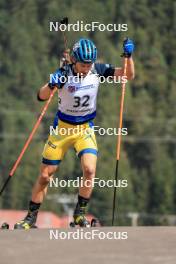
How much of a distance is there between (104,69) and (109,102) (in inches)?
4712

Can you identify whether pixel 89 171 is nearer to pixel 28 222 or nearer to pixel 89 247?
pixel 28 222

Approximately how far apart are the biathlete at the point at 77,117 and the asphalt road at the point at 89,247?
191 centimetres

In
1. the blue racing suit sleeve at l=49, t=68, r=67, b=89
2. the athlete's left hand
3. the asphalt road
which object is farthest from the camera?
the athlete's left hand

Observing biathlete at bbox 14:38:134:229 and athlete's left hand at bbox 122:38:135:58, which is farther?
athlete's left hand at bbox 122:38:135:58

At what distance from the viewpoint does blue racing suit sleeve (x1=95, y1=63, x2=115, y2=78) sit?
13852 millimetres

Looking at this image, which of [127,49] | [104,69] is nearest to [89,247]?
[104,69]

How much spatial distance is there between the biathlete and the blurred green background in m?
80.4

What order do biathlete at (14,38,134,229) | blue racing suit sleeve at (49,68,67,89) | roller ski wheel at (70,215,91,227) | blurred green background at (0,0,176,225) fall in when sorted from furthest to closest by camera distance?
blurred green background at (0,0,176,225), roller ski wheel at (70,215,91,227), biathlete at (14,38,134,229), blue racing suit sleeve at (49,68,67,89)

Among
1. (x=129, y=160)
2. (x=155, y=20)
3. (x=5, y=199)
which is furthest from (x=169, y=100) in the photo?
(x=5, y=199)

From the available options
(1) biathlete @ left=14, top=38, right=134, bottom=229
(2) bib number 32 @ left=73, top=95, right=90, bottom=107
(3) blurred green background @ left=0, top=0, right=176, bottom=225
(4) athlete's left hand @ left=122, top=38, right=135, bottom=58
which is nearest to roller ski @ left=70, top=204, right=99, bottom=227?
(1) biathlete @ left=14, top=38, right=134, bottom=229

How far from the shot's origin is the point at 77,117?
1374 centimetres

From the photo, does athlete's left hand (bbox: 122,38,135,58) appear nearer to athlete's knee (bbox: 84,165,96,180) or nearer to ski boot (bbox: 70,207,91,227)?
athlete's knee (bbox: 84,165,96,180)

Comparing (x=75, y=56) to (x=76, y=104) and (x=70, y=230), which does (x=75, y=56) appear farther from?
(x=70, y=230)

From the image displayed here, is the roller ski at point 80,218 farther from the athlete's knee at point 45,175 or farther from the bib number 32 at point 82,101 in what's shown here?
the bib number 32 at point 82,101
